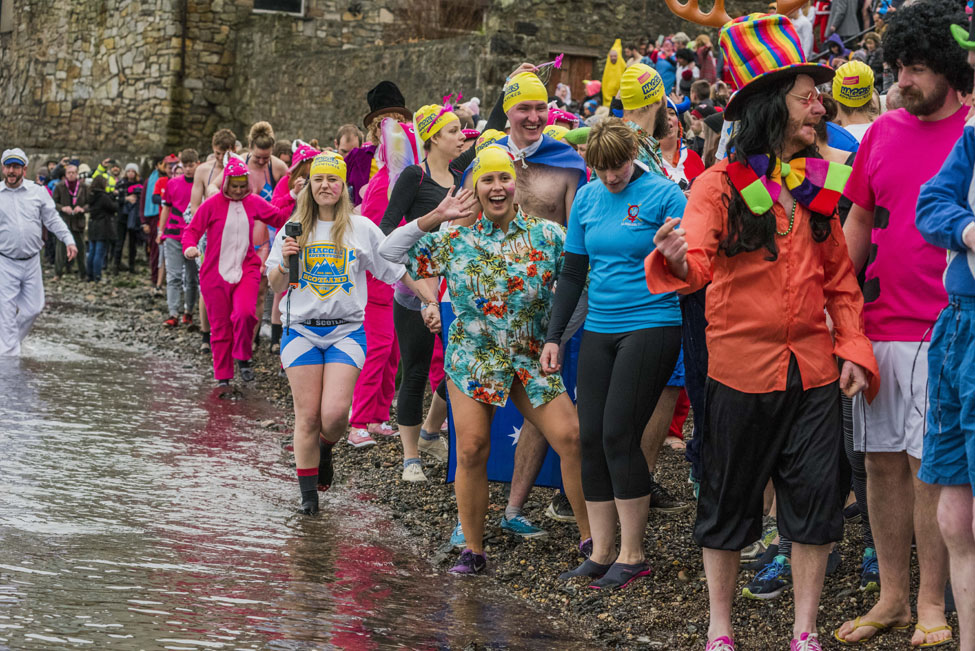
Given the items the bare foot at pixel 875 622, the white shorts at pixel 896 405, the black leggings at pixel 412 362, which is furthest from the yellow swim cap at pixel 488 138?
the bare foot at pixel 875 622

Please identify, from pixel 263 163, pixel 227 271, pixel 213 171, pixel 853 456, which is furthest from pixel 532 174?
pixel 213 171

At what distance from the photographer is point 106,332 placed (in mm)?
14914

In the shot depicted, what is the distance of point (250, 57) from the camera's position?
2544 centimetres

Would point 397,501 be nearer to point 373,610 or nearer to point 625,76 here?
point 373,610

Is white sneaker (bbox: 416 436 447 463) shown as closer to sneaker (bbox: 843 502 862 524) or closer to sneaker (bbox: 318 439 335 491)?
sneaker (bbox: 318 439 335 491)

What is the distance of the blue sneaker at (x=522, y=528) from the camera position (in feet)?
20.2

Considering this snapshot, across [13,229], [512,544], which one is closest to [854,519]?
[512,544]

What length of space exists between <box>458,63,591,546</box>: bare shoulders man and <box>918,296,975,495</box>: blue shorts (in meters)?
2.57

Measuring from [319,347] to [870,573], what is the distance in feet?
9.99

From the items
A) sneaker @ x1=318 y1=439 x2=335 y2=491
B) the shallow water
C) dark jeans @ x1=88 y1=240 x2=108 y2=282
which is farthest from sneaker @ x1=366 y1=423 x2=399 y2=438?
dark jeans @ x1=88 y1=240 x2=108 y2=282

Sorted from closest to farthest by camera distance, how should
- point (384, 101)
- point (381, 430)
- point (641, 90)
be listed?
point (641, 90), point (381, 430), point (384, 101)

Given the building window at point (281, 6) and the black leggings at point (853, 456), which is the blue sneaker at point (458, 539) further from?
the building window at point (281, 6)

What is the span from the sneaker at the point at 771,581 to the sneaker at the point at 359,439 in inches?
147

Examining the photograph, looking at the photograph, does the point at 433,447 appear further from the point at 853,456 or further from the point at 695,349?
the point at 853,456
